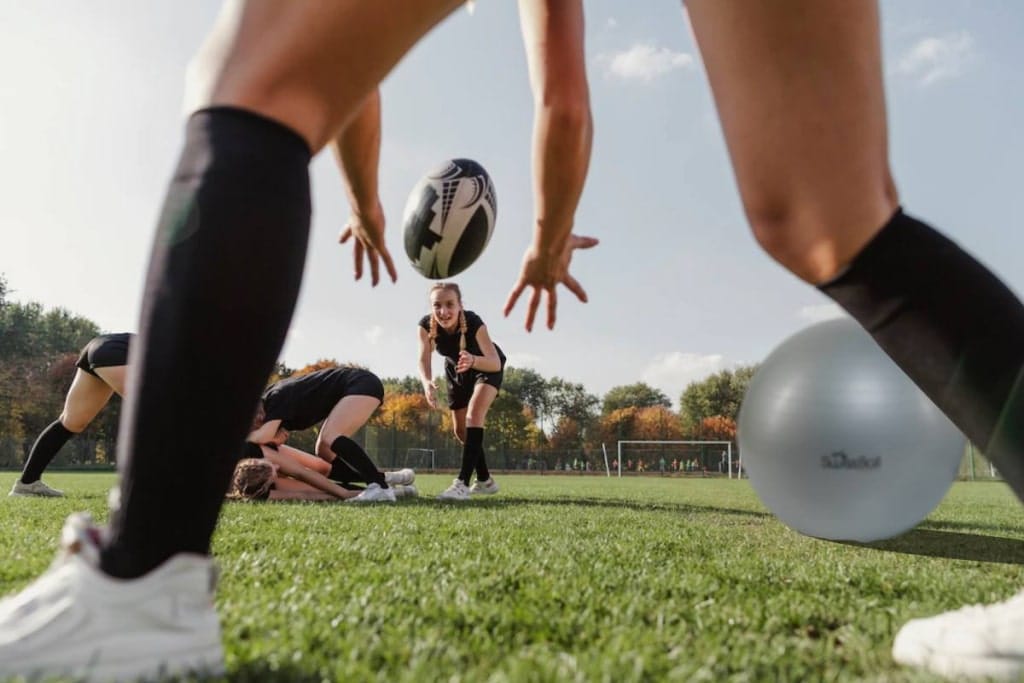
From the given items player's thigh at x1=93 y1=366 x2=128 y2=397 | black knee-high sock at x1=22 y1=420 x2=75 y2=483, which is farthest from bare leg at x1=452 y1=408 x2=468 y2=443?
black knee-high sock at x1=22 y1=420 x2=75 y2=483

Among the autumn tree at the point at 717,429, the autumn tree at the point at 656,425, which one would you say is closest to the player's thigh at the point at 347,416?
the autumn tree at the point at 656,425

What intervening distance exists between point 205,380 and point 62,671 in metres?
0.46

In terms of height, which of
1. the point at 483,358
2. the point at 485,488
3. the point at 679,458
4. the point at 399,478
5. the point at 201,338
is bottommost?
the point at 679,458

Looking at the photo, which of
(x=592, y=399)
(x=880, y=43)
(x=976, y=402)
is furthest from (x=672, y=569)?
(x=592, y=399)

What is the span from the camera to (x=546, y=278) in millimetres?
1858

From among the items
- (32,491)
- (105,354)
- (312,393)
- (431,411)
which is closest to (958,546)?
(312,393)

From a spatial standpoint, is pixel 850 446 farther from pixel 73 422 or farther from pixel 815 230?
pixel 73 422

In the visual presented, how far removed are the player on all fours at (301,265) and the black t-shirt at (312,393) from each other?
20.0 feet

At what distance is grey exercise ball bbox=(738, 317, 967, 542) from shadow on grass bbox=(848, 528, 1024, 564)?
18 cm

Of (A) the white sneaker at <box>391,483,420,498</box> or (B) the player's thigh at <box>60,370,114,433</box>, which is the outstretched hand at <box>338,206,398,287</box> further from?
(B) the player's thigh at <box>60,370,114,433</box>

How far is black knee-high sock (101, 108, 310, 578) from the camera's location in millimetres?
1081

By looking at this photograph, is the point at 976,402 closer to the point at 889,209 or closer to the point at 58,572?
the point at 889,209

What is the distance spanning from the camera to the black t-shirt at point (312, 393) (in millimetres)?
7188

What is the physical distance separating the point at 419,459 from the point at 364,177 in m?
52.2
